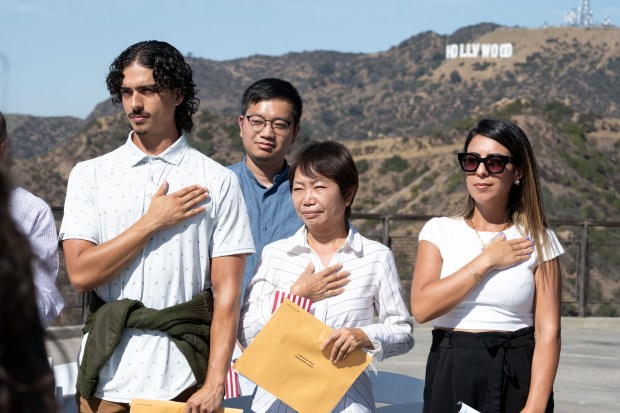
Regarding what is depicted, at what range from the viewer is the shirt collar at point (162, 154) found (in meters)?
3.84

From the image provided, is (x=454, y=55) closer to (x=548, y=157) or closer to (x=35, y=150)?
(x=35, y=150)

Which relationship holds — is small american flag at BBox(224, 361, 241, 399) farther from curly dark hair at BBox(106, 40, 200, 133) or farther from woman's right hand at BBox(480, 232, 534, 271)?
woman's right hand at BBox(480, 232, 534, 271)

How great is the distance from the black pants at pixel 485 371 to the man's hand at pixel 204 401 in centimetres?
80

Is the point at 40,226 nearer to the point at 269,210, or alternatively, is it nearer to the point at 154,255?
the point at 154,255

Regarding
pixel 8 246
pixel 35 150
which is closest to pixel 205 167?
pixel 8 246

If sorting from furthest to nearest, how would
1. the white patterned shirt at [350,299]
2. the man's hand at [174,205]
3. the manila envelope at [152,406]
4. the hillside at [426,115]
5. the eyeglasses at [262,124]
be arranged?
the hillside at [426,115] < the eyeglasses at [262,124] < the white patterned shirt at [350,299] < the man's hand at [174,205] < the manila envelope at [152,406]

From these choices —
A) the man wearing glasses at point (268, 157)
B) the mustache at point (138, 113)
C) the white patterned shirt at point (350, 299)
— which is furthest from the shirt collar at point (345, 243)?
the man wearing glasses at point (268, 157)

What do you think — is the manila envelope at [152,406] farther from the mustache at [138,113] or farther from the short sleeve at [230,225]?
the mustache at [138,113]

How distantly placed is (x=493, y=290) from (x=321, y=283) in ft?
2.00

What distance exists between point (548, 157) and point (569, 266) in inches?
1462

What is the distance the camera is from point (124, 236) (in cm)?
361

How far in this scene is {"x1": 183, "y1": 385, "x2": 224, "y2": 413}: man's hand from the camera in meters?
3.60

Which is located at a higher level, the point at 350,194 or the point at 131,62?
the point at 131,62

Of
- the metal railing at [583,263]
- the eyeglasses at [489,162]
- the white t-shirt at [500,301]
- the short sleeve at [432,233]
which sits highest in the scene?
the eyeglasses at [489,162]
